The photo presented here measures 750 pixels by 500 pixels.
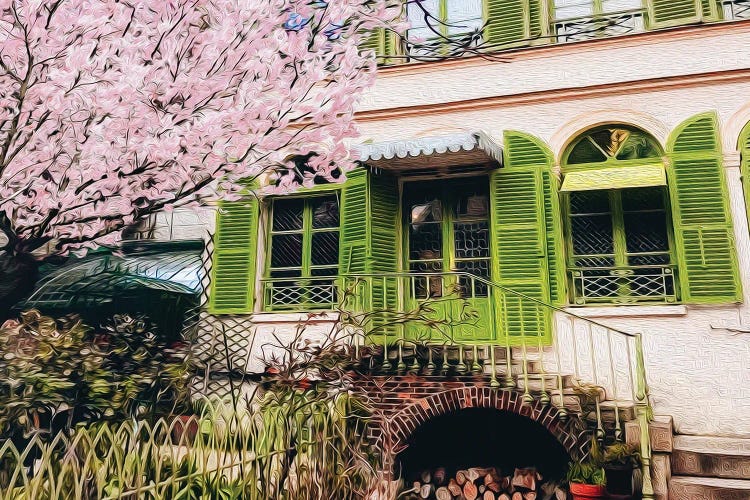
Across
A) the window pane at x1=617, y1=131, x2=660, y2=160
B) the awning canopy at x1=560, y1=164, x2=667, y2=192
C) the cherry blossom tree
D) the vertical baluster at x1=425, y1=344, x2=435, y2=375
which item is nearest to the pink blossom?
the cherry blossom tree

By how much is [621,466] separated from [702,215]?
3178 mm

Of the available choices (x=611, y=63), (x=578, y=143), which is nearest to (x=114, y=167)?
(x=578, y=143)

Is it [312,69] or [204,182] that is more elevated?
[312,69]

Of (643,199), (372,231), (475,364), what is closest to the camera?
(475,364)

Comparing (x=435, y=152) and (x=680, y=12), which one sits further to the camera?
(x=680, y=12)

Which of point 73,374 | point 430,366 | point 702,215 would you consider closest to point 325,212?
point 430,366

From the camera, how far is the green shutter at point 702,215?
248 inches

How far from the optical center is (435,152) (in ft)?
21.5

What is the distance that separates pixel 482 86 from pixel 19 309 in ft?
23.4

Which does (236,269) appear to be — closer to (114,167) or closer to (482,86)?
(114,167)

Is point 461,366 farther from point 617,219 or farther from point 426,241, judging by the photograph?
point 617,219

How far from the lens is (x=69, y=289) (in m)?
8.06

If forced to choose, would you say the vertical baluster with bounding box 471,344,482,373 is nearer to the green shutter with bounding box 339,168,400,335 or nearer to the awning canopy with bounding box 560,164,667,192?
the green shutter with bounding box 339,168,400,335

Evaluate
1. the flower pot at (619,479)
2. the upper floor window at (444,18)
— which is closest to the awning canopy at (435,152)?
the upper floor window at (444,18)
